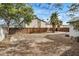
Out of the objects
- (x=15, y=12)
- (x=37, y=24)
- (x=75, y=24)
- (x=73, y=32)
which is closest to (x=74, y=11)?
(x=75, y=24)

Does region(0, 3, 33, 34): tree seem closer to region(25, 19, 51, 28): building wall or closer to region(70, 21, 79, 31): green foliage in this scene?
region(25, 19, 51, 28): building wall

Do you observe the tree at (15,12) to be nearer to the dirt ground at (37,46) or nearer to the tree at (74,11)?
the dirt ground at (37,46)

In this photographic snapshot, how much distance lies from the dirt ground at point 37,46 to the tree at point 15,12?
0.20m

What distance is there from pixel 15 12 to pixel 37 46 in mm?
514

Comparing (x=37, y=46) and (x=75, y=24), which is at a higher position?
(x=75, y=24)

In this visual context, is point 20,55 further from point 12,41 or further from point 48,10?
point 48,10

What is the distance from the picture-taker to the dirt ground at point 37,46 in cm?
607

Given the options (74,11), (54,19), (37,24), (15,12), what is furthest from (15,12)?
(74,11)

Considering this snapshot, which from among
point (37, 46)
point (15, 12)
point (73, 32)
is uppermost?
point (15, 12)

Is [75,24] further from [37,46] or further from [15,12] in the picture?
[15,12]

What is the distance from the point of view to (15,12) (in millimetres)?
6059

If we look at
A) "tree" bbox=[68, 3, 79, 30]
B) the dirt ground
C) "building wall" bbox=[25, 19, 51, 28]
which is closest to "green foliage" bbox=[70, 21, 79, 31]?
"tree" bbox=[68, 3, 79, 30]

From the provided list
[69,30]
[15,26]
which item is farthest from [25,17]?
[69,30]

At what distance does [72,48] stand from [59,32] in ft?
0.86
